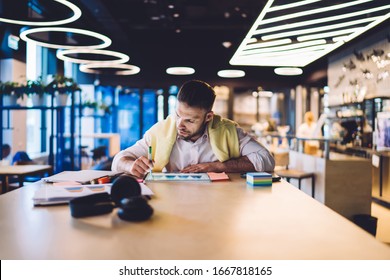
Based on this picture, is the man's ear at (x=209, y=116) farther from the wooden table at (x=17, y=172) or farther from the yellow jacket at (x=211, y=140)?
the wooden table at (x=17, y=172)

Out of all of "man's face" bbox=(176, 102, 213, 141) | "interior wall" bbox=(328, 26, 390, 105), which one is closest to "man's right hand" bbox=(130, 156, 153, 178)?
"man's face" bbox=(176, 102, 213, 141)

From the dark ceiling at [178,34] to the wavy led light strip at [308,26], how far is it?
0.54 meters

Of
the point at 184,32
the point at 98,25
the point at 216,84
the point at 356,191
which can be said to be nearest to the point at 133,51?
the point at 184,32

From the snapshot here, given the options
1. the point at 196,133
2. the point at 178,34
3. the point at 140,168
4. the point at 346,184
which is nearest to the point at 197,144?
the point at 196,133

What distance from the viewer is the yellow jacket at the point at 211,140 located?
2082 mm

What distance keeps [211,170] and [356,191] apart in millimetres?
2961

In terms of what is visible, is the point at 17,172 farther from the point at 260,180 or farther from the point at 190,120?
the point at 260,180

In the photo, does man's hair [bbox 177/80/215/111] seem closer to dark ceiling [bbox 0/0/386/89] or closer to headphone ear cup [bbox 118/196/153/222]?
headphone ear cup [bbox 118/196/153/222]

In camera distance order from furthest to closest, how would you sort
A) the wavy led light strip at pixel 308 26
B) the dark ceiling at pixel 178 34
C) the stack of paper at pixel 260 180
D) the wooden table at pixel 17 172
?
the dark ceiling at pixel 178 34, the wavy led light strip at pixel 308 26, the wooden table at pixel 17 172, the stack of paper at pixel 260 180

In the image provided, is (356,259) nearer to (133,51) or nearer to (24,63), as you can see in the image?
(24,63)

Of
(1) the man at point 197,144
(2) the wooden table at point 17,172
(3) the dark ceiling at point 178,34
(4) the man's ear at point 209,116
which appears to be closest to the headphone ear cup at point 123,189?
(1) the man at point 197,144

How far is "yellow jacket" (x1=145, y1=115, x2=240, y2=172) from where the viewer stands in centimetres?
208

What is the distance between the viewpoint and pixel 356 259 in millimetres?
709

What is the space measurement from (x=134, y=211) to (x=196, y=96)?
42.0 inches
